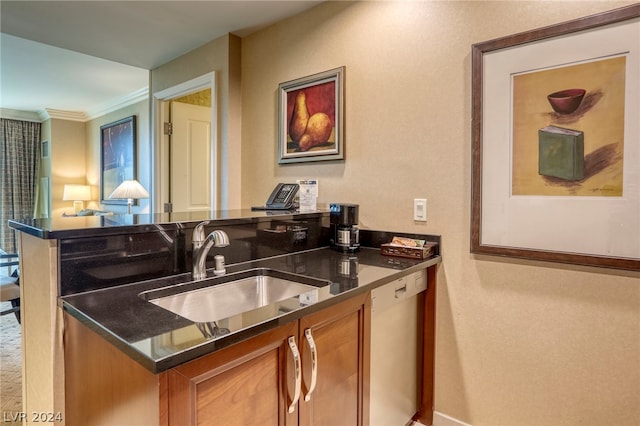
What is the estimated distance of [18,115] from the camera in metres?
5.67

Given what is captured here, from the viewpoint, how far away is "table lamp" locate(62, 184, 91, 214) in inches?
211

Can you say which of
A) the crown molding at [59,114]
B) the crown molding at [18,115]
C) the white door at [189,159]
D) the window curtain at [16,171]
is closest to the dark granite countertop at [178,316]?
the white door at [189,159]

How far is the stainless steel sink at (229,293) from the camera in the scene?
1241 mm

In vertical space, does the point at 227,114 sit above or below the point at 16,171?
above

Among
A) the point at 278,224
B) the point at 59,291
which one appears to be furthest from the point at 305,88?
the point at 59,291

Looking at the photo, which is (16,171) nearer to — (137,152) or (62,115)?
(62,115)

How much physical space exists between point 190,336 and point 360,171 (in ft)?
4.72

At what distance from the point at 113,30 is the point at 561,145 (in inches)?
109

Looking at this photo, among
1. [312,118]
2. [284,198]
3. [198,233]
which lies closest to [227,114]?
[312,118]

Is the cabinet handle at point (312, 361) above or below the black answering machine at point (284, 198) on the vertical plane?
below

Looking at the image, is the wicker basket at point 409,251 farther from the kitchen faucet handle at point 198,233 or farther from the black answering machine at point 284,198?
the kitchen faucet handle at point 198,233

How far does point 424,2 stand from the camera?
5.94 ft

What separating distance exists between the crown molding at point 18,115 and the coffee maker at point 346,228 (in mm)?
6074

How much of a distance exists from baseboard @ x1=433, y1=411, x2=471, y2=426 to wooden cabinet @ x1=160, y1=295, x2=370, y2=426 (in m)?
0.63
